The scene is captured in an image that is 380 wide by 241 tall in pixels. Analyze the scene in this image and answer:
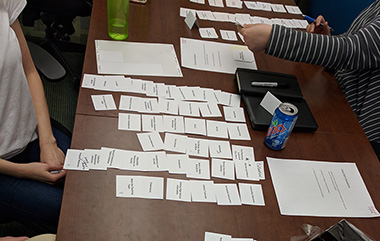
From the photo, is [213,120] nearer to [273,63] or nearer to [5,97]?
[273,63]

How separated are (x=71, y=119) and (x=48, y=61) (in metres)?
0.82

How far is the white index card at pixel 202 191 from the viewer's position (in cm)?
100

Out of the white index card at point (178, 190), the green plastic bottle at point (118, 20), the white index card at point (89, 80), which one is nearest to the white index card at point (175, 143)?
the white index card at point (178, 190)

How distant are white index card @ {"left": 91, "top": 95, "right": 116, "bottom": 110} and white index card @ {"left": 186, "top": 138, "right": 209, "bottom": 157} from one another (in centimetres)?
27

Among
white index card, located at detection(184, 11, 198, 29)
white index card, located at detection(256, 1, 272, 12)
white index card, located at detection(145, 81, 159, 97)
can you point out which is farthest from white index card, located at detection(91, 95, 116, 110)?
white index card, located at detection(256, 1, 272, 12)

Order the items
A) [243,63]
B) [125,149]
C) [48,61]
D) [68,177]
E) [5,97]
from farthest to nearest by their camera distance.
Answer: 1. [243,63]
2. [48,61]
3. [5,97]
4. [125,149]
5. [68,177]

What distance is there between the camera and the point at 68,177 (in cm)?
98

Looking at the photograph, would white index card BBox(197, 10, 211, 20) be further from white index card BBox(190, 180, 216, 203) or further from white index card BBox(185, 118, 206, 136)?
white index card BBox(190, 180, 216, 203)

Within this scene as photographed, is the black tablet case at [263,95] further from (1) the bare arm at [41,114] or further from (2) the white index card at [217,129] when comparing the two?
(1) the bare arm at [41,114]

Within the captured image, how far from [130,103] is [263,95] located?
473mm

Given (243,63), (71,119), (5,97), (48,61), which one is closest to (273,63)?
(243,63)

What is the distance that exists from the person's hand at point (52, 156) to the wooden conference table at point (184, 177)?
0.21 metres

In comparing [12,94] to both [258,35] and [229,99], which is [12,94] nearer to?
[229,99]

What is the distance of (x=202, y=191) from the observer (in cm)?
102
